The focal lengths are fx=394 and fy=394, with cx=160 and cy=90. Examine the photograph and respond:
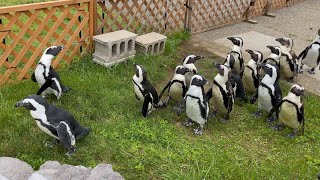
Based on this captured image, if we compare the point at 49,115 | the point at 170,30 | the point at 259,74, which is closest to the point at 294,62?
the point at 259,74

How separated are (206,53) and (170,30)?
3.13 feet

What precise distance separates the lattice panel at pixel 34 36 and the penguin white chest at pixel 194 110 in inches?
90.4

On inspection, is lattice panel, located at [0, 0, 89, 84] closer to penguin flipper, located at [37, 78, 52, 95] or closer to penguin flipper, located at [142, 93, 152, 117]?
penguin flipper, located at [37, 78, 52, 95]

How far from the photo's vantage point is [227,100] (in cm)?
464

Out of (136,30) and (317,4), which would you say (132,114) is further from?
(317,4)

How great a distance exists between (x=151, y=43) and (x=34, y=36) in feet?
6.16

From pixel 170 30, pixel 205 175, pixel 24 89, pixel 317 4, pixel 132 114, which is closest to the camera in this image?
pixel 205 175

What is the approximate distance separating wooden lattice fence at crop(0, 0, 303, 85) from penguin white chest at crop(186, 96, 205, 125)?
2.30 metres

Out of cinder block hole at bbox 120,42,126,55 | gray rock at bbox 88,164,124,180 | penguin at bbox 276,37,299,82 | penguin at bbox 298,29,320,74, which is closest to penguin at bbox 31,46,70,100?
cinder block hole at bbox 120,42,126,55

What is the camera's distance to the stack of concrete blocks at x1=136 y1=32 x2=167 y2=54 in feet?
20.8

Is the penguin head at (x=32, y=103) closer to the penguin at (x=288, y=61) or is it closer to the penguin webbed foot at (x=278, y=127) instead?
the penguin webbed foot at (x=278, y=127)

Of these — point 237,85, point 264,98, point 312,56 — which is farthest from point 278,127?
point 312,56

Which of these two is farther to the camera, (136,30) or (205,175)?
(136,30)

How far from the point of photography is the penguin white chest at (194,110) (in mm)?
4367
